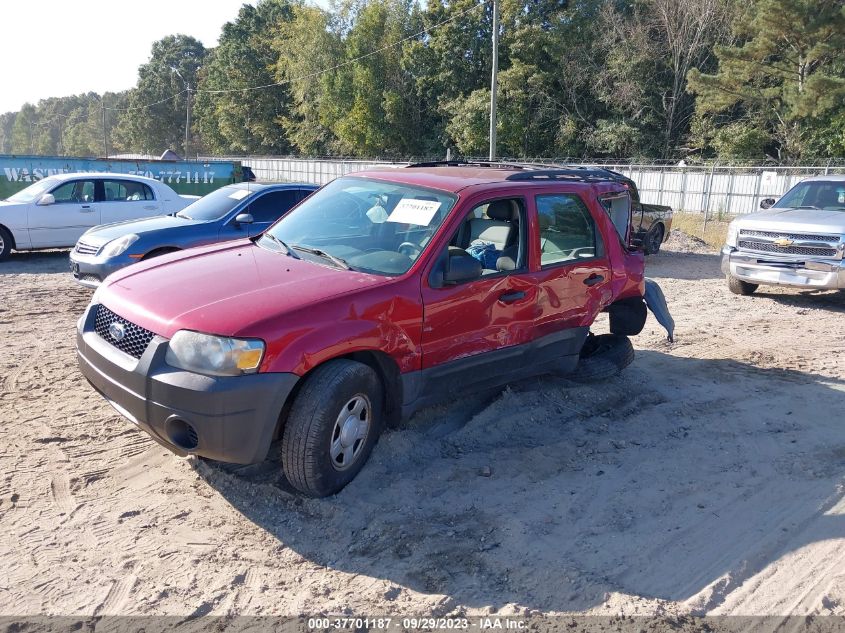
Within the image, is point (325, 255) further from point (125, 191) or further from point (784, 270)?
point (125, 191)

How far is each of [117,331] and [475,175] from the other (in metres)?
2.73

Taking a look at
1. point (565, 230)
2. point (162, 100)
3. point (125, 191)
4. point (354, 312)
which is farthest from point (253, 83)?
point (354, 312)

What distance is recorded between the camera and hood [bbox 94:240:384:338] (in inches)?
139

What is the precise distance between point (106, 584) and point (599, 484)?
9.32ft

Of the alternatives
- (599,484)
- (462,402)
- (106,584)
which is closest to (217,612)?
(106,584)

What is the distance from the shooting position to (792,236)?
9898mm

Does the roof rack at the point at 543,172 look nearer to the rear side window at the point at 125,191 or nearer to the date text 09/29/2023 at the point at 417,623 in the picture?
the date text 09/29/2023 at the point at 417,623

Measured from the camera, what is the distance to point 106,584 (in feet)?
10.3

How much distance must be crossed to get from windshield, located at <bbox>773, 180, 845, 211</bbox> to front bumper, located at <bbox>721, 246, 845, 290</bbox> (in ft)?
4.50

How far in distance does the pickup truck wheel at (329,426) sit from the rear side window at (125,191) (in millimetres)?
10085

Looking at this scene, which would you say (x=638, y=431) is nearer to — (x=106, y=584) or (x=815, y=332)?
(x=106, y=584)

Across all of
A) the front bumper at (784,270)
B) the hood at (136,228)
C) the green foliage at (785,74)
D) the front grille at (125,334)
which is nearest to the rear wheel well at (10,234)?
the hood at (136,228)

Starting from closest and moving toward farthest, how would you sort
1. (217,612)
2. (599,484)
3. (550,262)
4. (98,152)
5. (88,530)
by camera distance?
(217,612) < (88,530) < (599,484) < (550,262) < (98,152)

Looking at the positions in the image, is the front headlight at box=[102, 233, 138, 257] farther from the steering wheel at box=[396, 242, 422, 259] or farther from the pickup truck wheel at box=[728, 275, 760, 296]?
the pickup truck wheel at box=[728, 275, 760, 296]
